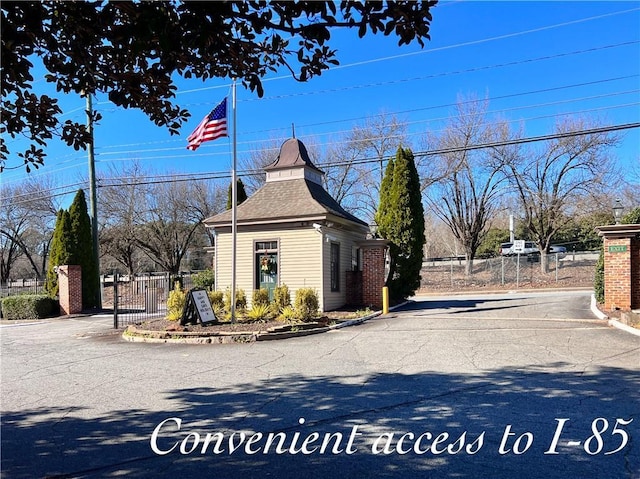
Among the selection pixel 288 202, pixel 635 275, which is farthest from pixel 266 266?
pixel 635 275

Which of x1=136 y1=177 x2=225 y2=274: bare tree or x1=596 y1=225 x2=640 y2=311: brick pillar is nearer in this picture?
x1=596 y1=225 x2=640 y2=311: brick pillar

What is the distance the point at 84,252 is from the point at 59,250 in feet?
3.38

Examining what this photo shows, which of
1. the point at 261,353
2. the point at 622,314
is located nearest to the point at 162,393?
the point at 261,353

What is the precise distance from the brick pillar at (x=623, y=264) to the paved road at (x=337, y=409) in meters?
2.97

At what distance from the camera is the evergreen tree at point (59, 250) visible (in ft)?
72.5

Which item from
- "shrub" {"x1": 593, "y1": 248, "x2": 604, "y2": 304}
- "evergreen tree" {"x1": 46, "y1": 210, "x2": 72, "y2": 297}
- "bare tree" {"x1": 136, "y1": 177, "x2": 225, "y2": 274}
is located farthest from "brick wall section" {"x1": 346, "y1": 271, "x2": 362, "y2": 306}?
"bare tree" {"x1": 136, "y1": 177, "x2": 225, "y2": 274}

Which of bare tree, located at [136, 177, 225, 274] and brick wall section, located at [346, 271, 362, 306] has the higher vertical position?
bare tree, located at [136, 177, 225, 274]

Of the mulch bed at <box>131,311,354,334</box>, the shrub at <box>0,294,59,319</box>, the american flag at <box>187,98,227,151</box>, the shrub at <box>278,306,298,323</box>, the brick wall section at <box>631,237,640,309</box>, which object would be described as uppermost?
the american flag at <box>187,98,227,151</box>

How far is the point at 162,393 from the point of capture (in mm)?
6609

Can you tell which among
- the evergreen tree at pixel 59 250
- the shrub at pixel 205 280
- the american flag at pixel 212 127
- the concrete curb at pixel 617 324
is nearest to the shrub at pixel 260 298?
the american flag at pixel 212 127

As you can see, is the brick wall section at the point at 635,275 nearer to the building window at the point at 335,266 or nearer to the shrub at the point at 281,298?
the building window at the point at 335,266

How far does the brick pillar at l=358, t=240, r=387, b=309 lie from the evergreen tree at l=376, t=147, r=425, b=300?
6.79ft

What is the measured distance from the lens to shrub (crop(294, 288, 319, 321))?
1311 centimetres

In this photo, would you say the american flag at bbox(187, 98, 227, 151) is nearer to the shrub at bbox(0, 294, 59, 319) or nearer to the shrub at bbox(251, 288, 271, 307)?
the shrub at bbox(251, 288, 271, 307)
